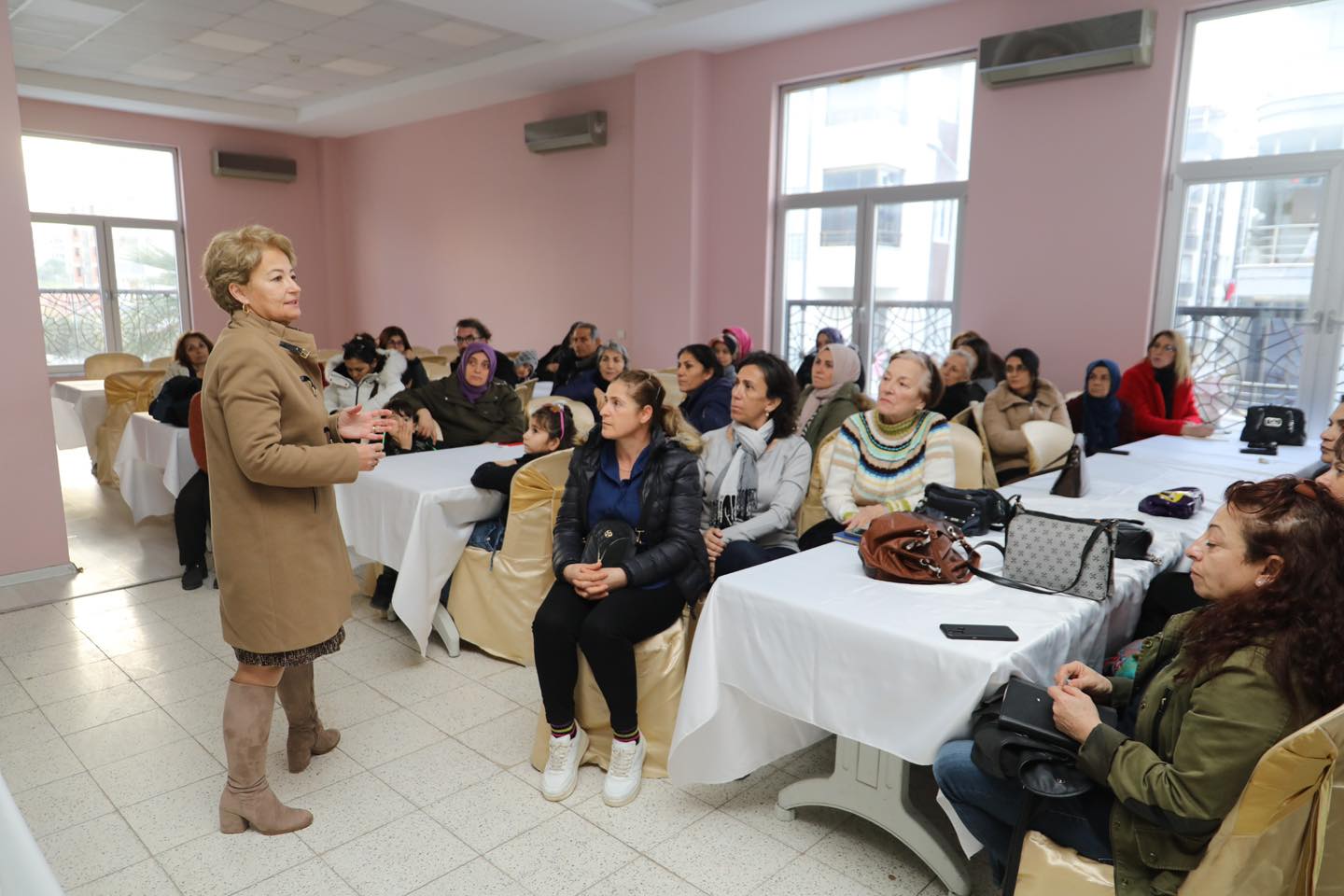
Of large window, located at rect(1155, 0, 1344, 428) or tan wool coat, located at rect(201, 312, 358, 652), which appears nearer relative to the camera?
tan wool coat, located at rect(201, 312, 358, 652)

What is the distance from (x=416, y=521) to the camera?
3.15 m

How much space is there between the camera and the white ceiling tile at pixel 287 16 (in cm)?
637

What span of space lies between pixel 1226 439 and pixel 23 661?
5.56 meters

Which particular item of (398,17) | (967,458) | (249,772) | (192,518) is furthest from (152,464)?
(967,458)

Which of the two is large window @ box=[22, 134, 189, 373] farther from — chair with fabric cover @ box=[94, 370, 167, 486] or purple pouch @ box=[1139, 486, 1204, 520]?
purple pouch @ box=[1139, 486, 1204, 520]

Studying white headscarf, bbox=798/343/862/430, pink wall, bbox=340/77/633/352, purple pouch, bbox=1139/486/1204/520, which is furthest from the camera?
pink wall, bbox=340/77/633/352

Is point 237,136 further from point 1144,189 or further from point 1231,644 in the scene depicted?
point 1231,644

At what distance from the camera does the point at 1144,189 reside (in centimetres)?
517

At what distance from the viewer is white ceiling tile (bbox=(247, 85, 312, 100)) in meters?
8.98

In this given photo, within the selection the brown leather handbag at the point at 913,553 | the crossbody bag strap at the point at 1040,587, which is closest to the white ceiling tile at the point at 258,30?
the brown leather handbag at the point at 913,553

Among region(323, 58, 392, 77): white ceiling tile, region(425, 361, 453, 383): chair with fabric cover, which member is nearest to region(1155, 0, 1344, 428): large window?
region(425, 361, 453, 383): chair with fabric cover

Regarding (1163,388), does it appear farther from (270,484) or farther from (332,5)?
(332,5)

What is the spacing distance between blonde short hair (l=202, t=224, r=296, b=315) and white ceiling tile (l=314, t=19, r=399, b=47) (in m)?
5.54

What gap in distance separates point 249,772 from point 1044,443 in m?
3.16
